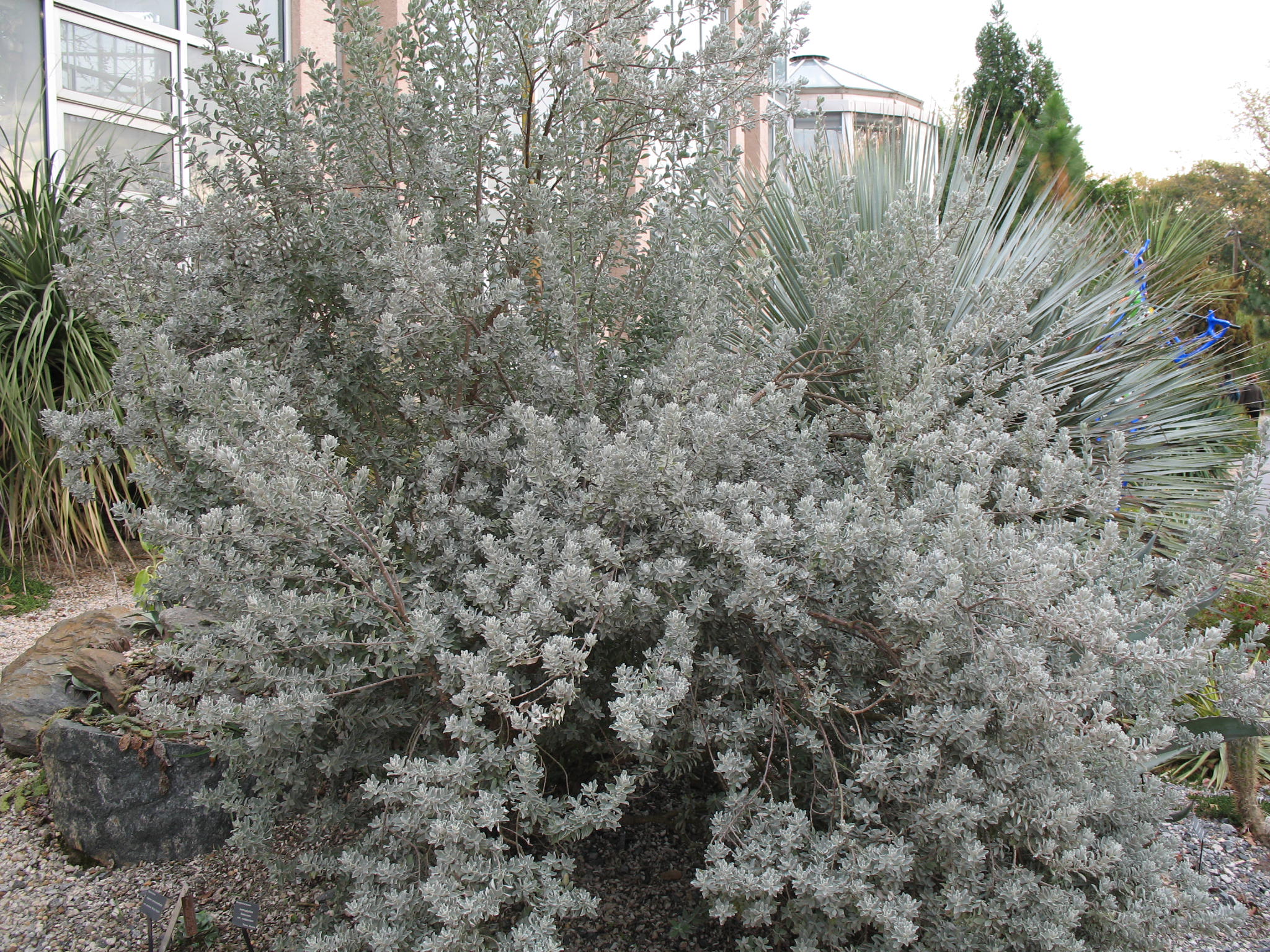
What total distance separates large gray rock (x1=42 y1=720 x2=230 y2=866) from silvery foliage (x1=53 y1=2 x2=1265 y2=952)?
738 mm

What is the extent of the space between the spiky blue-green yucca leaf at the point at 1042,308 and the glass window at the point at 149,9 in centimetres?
576

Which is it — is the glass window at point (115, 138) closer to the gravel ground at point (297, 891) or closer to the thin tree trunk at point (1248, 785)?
the gravel ground at point (297, 891)

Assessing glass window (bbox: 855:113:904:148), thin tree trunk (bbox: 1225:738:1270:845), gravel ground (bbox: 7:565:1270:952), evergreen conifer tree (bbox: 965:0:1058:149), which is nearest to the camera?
gravel ground (bbox: 7:565:1270:952)

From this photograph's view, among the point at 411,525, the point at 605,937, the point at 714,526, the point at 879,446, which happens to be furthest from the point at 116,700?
the point at 879,446

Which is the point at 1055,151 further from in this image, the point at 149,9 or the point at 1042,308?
the point at 149,9

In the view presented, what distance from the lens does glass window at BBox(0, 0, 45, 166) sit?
625cm

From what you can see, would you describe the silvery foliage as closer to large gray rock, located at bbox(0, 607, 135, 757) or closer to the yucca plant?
large gray rock, located at bbox(0, 607, 135, 757)

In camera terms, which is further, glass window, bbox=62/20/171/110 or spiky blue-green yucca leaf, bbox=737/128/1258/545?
glass window, bbox=62/20/171/110

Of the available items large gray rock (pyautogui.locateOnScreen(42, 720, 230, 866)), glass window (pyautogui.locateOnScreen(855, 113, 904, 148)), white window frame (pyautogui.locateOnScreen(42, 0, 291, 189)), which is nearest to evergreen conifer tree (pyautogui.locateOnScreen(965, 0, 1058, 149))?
glass window (pyautogui.locateOnScreen(855, 113, 904, 148))

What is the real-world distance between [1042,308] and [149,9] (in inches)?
294

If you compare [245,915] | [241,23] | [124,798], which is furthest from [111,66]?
[245,915]

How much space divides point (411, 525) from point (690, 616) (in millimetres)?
721

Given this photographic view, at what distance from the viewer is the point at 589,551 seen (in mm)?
1723

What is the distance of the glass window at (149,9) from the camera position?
697 cm
